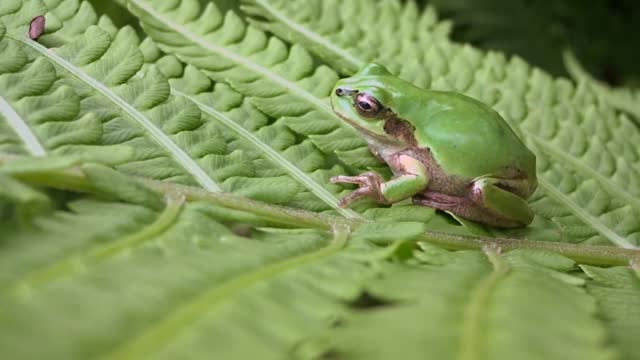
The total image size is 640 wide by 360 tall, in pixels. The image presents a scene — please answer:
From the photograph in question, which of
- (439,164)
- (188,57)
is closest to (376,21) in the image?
(439,164)

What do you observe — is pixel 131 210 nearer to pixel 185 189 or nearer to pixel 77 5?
pixel 185 189

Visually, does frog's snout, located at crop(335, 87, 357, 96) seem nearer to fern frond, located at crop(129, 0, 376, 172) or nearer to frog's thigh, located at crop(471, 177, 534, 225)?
fern frond, located at crop(129, 0, 376, 172)

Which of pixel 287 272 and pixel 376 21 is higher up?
pixel 376 21

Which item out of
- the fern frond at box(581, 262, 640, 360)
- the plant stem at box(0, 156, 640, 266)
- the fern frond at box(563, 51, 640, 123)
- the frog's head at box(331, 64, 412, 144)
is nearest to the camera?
the fern frond at box(581, 262, 640, 360)

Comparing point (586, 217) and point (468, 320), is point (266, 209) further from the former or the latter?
point (586, 217)

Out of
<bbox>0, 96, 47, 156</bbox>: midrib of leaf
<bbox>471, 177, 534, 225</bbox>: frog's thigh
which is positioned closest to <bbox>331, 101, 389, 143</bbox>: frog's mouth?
<bbox>471, 177, 534, 225</bbox>: frog's thigh

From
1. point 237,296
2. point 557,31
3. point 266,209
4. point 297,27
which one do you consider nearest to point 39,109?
point 266,209

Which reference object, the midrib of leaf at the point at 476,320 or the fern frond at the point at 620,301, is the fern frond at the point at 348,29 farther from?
the midrib of leaf at the point at 476,320
